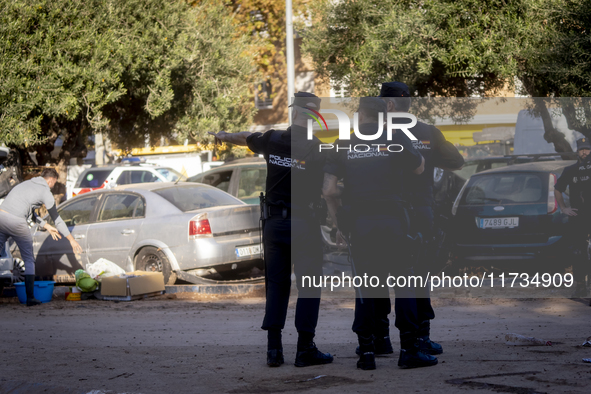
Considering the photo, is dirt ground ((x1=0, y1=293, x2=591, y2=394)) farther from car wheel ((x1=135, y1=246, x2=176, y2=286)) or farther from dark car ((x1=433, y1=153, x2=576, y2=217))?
dark car ((x1=433, y1=153, x2=576, y2=217))

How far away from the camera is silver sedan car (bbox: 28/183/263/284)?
388 inches

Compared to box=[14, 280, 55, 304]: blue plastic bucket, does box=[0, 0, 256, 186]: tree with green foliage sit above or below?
above

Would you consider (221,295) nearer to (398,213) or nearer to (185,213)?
(185,213)

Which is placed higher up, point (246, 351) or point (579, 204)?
point (579, 204)

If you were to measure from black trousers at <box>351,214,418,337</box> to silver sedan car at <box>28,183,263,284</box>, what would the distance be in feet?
16.4

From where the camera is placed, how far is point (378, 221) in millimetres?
4965

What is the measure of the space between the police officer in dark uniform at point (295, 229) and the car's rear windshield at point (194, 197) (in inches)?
197

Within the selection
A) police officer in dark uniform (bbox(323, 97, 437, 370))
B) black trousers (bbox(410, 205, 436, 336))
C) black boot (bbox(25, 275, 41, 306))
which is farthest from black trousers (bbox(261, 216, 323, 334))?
black boot (bbox(25, 275, 41, 306))

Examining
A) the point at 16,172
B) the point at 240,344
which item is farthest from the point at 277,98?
the point at 240,344

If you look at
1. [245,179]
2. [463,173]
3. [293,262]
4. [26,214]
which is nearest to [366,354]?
[293,262]

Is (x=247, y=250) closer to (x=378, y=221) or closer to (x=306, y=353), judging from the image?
(x=306, y=353)

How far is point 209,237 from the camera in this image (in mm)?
9836

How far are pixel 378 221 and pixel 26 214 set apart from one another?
6.48 metres

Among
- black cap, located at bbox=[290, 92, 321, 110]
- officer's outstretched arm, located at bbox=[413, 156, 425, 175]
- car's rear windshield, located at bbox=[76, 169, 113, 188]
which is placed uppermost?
car's rear windshield, located at bbox=[76, 169, 113, 188]
